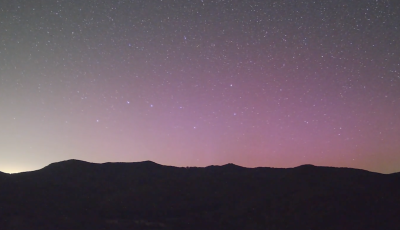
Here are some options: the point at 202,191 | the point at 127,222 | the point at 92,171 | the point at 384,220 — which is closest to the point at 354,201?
the point at 384,220

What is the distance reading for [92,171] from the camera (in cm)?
2186

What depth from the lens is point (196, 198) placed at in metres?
17.5

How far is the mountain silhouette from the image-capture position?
13492mm

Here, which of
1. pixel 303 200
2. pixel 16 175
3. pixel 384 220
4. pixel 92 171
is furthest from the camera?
pixel 92 171

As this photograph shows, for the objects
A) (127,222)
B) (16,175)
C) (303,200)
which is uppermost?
(16,175)

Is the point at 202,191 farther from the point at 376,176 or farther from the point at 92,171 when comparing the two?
the point at 376,176

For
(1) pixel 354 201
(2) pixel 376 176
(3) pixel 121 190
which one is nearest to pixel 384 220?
(1) pixel 354 201

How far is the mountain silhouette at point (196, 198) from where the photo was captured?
13492 mm

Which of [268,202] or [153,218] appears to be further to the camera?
[268,202]

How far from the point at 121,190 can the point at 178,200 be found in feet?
13.3

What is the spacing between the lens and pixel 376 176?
1853cm

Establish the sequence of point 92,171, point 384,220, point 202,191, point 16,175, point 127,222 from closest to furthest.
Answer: point 384,220, point 127,222, point 202,191, point 16,175, point 92,171

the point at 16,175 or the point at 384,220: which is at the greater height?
the point at 16,175

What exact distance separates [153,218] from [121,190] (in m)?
4.70
